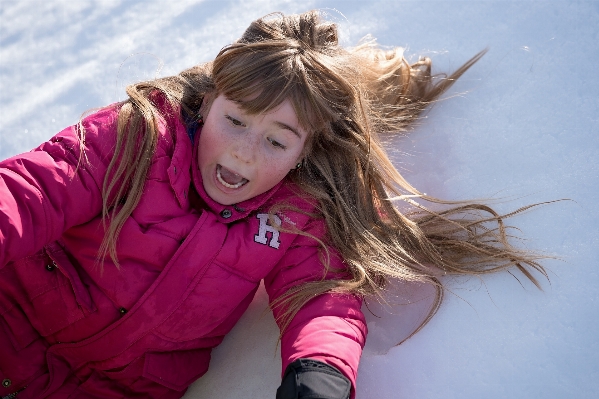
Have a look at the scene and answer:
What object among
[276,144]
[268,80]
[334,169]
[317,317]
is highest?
[268,80]

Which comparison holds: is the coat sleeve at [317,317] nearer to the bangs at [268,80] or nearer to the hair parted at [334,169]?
the hair parted at [334,169]

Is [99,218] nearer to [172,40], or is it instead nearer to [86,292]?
[86,292]

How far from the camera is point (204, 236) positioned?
1.31 metres

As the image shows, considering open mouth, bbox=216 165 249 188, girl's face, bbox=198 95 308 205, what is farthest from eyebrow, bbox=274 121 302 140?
open mouth, bbox=216 165 249 188

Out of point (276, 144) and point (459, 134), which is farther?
point (459, 134)

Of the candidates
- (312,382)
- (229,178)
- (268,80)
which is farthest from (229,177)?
(312,382)

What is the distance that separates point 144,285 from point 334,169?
0.50 metres

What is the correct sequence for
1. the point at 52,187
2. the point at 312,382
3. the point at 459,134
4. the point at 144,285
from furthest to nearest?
1. the point at 459,134
2. the point at 144,285
3. the point at 52,187
4. the point at 312,382

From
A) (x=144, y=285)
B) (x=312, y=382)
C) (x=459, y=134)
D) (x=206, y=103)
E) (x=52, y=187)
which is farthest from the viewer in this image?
(x=459, y=134)

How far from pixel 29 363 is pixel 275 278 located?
53 centimetres

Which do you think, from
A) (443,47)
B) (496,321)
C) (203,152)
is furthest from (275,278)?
(443,47)

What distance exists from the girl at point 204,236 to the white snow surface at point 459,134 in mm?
78

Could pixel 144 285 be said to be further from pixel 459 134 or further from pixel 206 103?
pixel 459 134

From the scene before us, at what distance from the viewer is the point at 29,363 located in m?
1.33
